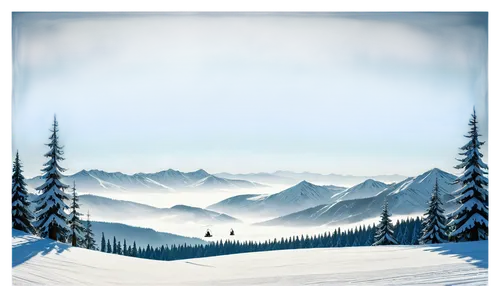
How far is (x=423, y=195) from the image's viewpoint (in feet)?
29.9

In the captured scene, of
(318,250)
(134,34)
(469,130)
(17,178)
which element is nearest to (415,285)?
(318,250)

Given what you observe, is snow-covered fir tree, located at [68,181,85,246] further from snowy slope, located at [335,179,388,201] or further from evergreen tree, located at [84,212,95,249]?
snowy slope, located at [335,179,388,201]

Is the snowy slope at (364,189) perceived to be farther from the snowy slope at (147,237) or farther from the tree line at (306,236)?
the snowy slope at (147,237)

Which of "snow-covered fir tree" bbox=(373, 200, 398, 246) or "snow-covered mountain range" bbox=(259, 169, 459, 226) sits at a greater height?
"snow-covered mountain range" bbox=(259, 169, 459, 226)

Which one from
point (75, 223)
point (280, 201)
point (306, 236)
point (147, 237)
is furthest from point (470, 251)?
point (75, 223)

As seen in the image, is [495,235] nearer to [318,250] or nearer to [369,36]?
[318,250]

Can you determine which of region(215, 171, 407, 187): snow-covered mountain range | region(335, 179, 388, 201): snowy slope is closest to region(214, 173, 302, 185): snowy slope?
region(215, 171, 407, 187): snow-covered mountain range

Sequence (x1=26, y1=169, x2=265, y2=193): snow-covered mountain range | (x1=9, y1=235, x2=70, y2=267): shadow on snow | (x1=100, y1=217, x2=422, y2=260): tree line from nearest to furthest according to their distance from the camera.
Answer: (x1=9, y1=235, x2=70, y2=267): shadow on snow
(x1=26, y1=169, x2=265, y2=193): snow-covered mountain range
(x1=100, y1=217, x2=422, y2=260): tree line

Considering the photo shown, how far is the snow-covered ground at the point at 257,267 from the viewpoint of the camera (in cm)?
788

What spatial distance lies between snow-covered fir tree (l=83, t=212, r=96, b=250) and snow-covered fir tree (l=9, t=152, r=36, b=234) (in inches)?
40.9

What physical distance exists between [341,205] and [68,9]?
22.2 feet

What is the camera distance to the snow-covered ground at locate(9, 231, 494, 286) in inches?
310

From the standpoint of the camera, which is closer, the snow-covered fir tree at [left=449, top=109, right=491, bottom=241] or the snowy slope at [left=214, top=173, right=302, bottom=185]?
the snow-covered fir tree at [left=449, top=109, right=491, bottom=241]

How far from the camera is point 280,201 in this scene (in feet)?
30.0
